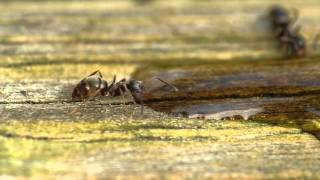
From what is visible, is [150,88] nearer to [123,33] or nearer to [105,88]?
[105,88]

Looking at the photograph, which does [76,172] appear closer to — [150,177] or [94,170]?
[94,170]

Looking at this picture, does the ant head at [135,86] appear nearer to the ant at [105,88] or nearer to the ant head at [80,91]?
the ant at [105,88]

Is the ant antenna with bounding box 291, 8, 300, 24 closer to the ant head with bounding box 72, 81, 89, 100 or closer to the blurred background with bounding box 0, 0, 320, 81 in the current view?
the blurred background with bounding box 0, 0, 320, 81

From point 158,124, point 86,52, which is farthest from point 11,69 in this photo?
point 158,124

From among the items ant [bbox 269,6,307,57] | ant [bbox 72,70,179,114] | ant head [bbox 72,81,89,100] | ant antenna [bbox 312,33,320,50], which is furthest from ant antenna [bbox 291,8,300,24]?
ant head [bbox 72,81,89,100]

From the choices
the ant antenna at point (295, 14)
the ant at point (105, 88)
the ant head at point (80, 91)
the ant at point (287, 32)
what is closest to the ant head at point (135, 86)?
the ant at point (105, 88)

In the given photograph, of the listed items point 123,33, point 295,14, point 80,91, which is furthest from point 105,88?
Result: point 295,14
